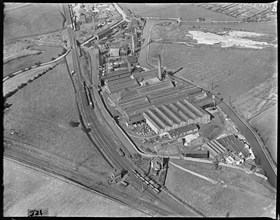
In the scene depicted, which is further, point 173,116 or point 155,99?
point 155,99

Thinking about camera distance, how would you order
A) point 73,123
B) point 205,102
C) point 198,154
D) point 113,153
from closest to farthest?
point 198,154, point 113,153, point 73,123, point 205,102

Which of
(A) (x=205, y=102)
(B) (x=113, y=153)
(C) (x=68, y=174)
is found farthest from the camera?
(A) (x=205, y=102)

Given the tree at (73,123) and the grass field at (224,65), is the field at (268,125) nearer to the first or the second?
the grass field at (224,65)

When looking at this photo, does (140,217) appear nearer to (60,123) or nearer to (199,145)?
(199,145)

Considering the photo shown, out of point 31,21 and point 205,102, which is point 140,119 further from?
point 31,21

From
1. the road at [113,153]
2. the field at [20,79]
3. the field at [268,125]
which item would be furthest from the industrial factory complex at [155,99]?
the field at [20,79]

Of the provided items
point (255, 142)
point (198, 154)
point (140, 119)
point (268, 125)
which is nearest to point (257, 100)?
point (268, 125)

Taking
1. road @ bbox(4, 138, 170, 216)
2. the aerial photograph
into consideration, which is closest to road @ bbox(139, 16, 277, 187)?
the aerial photograph
